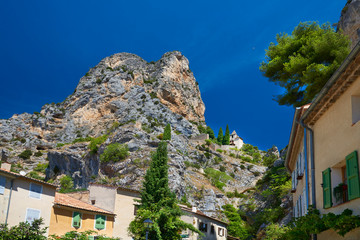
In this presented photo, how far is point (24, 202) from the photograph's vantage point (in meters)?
23.4

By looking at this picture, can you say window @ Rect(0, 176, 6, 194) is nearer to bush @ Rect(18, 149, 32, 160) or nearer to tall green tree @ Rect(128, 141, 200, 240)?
tall green tree @ Rect(128, 141, 200, 240)

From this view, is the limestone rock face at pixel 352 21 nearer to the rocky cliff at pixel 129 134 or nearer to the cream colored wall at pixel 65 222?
the rocky cliff at pixel 129 134

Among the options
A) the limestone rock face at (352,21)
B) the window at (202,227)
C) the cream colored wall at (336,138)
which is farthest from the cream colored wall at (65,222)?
the limestone rock face at (352,21)

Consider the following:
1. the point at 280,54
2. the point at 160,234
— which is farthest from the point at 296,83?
the point at 160,234

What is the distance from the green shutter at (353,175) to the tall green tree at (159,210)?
19084mm

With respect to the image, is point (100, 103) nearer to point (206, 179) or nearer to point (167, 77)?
point (167, 77)

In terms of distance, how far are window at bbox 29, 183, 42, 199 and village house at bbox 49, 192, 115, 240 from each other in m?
1.50

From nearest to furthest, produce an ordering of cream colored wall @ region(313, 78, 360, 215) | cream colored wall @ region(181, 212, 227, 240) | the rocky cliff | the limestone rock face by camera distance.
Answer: cream colored wall @ region(313, 78, 360, 215)
cream colored wall @ region(181, 212, 227, 240)
the limestone rock face
the rocky cliff

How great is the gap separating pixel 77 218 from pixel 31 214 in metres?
4.17

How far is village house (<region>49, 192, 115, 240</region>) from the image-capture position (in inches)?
1005

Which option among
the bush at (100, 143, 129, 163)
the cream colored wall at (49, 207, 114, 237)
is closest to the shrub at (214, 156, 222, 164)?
the bush at (100, 143, 129, 163)

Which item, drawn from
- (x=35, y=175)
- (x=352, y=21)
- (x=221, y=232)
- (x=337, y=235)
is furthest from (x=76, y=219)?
(x=35, y=175)

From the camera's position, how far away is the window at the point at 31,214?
23.3 metres

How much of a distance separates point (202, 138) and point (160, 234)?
6833 cm
